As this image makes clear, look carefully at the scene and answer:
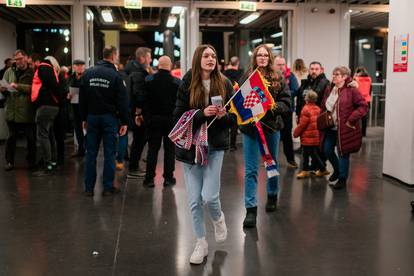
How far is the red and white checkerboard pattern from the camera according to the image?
12.8 feet

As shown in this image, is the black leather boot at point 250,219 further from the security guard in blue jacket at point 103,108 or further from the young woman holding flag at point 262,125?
the security guard in blue jacket at point 103,108

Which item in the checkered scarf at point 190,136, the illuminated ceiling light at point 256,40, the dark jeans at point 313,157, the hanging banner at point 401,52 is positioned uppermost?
the illuminated ceiling light at point 256,40

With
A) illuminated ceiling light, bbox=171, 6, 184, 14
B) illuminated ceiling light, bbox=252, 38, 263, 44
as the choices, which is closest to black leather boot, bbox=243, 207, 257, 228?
illuminated ceiling light, bbox=171, 6, 184, 14

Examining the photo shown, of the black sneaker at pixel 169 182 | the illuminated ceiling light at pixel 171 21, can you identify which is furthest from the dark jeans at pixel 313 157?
the illuminated ceiling light at pixel 171 21

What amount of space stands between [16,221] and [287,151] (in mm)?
4199

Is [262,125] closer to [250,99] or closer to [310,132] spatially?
[250,99]

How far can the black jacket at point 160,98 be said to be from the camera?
626cm

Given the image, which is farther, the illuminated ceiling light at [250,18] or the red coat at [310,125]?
the illuminated ceiling light at [250,18]

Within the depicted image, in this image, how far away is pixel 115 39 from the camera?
16734 millimetres

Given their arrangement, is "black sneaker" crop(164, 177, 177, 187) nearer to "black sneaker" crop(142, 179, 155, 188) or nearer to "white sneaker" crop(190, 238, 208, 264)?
"black sneaker" crop(142, 179, 155, 188)

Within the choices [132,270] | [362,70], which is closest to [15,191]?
[132,270]

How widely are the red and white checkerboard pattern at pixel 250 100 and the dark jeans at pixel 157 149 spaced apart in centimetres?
259

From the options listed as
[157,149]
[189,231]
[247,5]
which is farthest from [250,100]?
[247,5]

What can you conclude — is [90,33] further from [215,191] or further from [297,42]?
[215,191]
